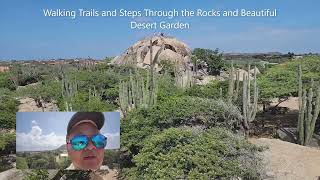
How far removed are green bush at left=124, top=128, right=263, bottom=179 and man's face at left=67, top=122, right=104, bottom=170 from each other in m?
1.23

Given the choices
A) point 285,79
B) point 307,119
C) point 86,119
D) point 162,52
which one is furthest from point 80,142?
point 162,52

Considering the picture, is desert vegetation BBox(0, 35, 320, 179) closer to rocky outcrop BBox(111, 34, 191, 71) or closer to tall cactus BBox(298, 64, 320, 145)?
tall cactus BBox(298, 64, 320, 145)

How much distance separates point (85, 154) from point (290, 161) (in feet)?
24.5

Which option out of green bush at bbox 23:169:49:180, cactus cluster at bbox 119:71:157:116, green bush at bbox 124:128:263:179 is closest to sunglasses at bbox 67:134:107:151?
green bush at bbox 124:128:263:179

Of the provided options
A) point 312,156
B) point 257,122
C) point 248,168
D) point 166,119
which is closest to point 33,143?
point 248,168

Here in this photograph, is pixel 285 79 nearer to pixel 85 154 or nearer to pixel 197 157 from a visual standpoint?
pixel 197 157

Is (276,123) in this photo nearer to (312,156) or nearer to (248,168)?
(312,156)

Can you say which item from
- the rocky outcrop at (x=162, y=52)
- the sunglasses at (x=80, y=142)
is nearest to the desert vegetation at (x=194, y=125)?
the sunglasses at (x=80, y=142)

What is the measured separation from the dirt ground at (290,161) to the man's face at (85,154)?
15.2 ft

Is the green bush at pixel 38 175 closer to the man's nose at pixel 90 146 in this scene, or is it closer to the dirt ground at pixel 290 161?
the man's nose at pixel 90 146

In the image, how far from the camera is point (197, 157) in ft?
32.6

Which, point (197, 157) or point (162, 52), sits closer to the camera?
point (197, 157)

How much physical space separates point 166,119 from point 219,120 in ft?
7.30

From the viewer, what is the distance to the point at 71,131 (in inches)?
375
